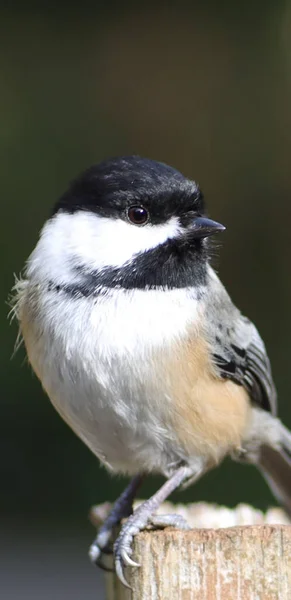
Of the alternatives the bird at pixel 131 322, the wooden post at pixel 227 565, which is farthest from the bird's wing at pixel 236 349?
the wooden post at pixel 227 565

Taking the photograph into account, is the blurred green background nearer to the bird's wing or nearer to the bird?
the bird's wing

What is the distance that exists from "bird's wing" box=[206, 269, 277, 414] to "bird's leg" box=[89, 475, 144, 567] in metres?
0.32

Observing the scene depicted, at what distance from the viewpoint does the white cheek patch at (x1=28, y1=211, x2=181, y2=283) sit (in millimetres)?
1612

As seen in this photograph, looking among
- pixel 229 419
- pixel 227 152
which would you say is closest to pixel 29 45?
pixel 227 152

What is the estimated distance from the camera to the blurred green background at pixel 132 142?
3344 mm

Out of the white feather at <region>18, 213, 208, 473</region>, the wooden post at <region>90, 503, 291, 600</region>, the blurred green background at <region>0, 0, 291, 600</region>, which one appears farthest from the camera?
the blurred green background at <region>0, 0, 291, 600</region>

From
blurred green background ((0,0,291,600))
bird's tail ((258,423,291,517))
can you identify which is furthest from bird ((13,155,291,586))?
blurred green background ((0,0,291,600))

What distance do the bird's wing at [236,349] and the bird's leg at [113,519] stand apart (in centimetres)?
32

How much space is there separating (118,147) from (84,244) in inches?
73.3

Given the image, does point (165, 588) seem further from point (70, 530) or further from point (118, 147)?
point (118, 147)

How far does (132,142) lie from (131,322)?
6.48 feet

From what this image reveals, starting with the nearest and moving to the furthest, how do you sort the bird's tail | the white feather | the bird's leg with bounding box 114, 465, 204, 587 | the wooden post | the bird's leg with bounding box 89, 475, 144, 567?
the wooden post
the bird's leg with bounding box 114, 465, 204, 587
the white feather
the bird's leg with bounding box 89, 475, 144, 567
the bird's tail

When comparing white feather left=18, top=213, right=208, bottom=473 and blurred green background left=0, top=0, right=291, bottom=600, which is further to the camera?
blurred green background left=0, top=0, right=291, bottom=600

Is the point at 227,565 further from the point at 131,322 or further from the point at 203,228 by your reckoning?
the point at 203,228
